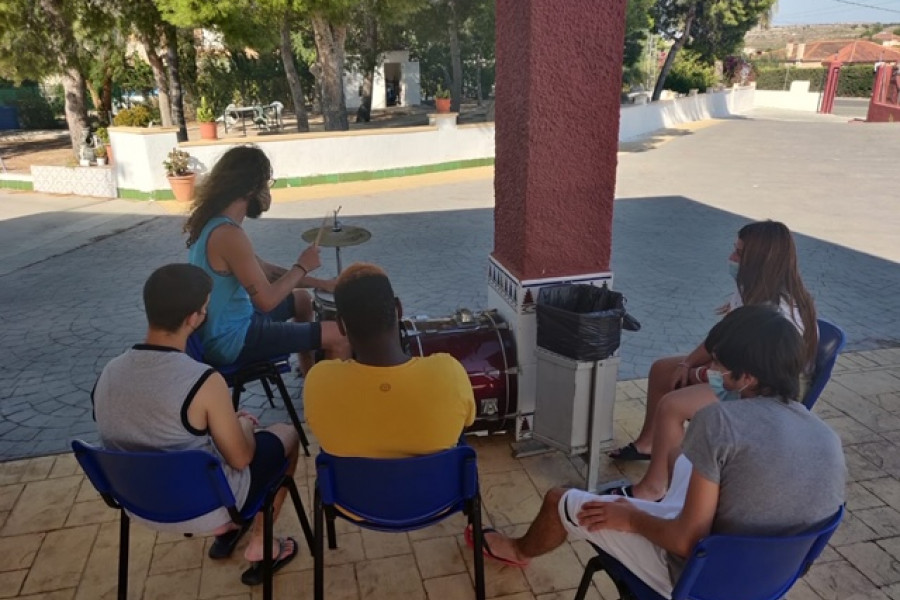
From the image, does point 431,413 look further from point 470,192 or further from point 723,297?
point 470,192

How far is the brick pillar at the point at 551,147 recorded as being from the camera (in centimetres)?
307

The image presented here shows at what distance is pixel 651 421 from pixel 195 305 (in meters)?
2.34

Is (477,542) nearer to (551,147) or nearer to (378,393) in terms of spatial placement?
(378,393)

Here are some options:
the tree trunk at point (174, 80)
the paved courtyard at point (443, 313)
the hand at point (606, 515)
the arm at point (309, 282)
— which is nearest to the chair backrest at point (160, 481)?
the paved courtyard at point (443, 313)

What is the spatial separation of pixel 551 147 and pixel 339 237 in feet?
4.23

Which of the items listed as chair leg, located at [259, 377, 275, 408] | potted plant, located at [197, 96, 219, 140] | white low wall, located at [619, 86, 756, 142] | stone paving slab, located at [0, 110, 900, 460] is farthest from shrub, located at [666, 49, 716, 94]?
chair leg, located at [259, 377, 275, 408]

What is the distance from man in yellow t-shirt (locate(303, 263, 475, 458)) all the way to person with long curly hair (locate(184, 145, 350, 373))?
990 millimetres

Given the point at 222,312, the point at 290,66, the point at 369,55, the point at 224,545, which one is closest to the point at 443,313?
the point at 222,312

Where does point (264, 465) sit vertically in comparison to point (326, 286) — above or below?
below

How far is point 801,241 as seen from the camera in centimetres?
794

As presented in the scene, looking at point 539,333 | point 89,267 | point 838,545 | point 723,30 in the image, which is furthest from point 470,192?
point 723,30

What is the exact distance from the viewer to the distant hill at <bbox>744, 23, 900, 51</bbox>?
8544cm

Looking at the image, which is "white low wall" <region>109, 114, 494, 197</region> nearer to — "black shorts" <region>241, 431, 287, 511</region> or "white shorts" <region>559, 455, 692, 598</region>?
"black shorts" <region>241, 431, 287, 511</region>

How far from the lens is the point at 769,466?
168cm
